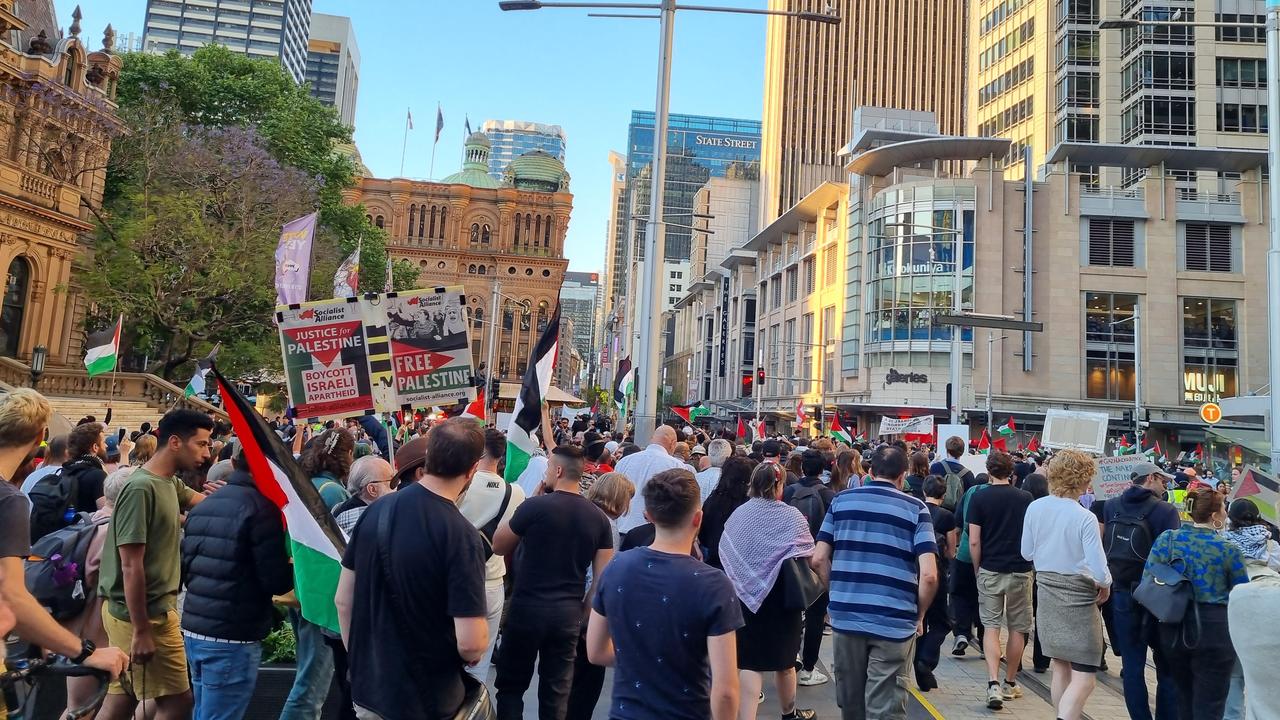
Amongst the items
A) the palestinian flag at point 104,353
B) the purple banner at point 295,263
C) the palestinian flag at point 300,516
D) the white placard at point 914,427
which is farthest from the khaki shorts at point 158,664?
the white placard at point 914,427

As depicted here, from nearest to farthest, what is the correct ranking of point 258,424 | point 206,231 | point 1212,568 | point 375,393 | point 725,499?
point 258,424 < point 1212,568 < point 725,499 < point 375,393 < point 206,231

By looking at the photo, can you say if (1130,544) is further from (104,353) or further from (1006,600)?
(104,353)

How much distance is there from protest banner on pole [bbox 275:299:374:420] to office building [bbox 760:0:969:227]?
340 ft

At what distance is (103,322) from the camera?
107ft

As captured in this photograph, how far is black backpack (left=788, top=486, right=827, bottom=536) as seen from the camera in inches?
292

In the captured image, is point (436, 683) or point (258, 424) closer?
point (436, 683)

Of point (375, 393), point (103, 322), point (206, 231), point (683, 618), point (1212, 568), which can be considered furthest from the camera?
point (103, 322)

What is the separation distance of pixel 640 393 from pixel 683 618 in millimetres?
9827

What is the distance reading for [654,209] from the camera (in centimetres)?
1388

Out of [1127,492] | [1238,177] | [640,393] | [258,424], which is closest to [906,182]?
[1238,177]

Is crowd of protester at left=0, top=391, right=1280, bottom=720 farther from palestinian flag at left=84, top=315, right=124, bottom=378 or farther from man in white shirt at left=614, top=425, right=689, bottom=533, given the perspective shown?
palestinian flag at left=84, top=315, right=124, bottom=378

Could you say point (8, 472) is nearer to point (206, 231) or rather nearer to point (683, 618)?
point (683, 618)

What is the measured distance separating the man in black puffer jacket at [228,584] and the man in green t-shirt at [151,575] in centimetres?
16

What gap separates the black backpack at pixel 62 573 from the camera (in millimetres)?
4605
